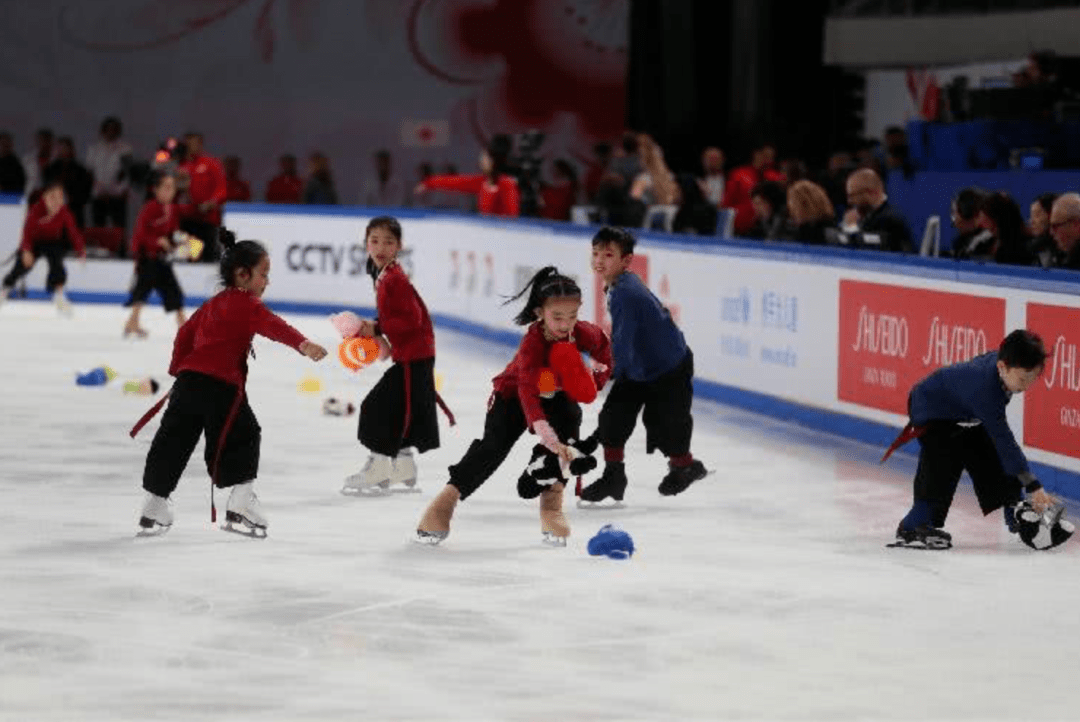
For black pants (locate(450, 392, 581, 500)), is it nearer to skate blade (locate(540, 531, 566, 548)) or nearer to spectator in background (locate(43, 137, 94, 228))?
skate blade (locate(540, 531, 566, 548))

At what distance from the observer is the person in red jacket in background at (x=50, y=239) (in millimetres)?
24359

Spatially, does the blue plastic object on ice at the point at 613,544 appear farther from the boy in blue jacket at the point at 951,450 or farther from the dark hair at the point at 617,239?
the dark hair at the point at 617,239

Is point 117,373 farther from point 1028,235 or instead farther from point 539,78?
point 539,78

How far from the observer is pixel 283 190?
28469 mm

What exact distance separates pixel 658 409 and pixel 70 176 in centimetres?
1711

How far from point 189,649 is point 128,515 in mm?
3307

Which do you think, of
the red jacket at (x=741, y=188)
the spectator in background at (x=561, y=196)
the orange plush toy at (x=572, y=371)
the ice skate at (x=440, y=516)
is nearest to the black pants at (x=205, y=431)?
the ice skate at (x=440, y=516)

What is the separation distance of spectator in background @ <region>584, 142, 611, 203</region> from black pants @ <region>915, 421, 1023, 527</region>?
14.1 m

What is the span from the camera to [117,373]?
18594 millimetres

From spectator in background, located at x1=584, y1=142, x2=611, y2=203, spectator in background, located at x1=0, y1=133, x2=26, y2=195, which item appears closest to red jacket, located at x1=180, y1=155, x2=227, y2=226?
spectator in background, located at x1=0, y1=133, x2=26, y2=195

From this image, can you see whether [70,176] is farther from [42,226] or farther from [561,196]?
[561,196]

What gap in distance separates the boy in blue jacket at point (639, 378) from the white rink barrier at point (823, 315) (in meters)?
1.81

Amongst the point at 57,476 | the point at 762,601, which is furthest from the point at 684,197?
the point at 762,601

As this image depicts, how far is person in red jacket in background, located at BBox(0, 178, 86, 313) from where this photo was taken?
959 inches
